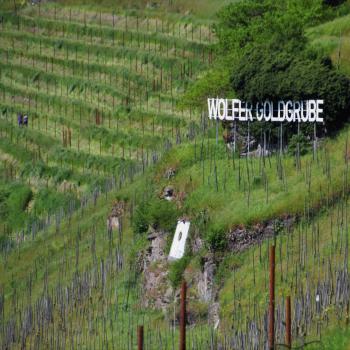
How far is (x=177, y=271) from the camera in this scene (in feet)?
338

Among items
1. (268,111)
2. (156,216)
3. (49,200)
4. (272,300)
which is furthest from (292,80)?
(272,300)

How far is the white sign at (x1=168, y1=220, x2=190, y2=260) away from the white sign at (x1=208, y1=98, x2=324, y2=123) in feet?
30.0

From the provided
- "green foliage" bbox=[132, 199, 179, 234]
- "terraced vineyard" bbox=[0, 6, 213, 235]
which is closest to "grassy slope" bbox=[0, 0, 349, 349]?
"green foliage" bbox=[132, 199, 179, 234]

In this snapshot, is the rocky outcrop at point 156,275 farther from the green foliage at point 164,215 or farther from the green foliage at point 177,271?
the green foliage at point 164,215

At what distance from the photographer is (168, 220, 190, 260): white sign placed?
105m

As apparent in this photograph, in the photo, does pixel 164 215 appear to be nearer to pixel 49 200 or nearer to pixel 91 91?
pixel 49 200

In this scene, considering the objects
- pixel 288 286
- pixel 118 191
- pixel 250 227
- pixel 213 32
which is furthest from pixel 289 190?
pixel 213 32

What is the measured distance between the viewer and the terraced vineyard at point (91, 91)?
141 m

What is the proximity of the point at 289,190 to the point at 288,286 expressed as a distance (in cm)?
1075

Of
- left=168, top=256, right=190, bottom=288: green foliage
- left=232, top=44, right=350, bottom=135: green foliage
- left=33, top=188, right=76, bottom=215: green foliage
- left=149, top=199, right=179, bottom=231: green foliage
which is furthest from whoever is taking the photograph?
left=33, top=188, right=76, bottom=215: green foliage

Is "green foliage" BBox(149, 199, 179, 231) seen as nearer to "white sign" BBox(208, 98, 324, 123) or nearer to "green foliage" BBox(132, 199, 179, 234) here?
"green foliage" BBox(132, 199, 179, 234)

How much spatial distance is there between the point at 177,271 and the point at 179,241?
257 cm

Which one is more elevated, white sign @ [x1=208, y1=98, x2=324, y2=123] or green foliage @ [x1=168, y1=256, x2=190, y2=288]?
white sign @ [x1=208, y1=98, x2=324, y2=123]

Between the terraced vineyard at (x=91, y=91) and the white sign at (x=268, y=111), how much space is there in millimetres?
14665
